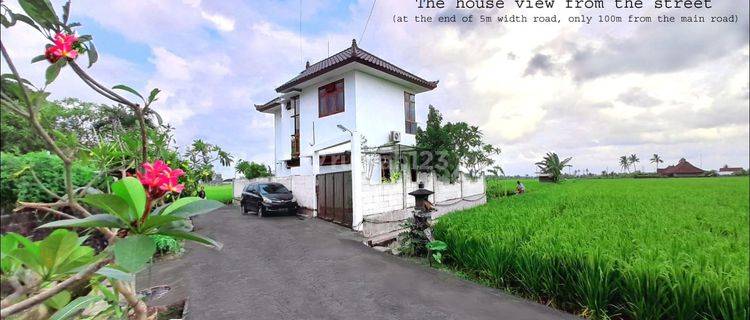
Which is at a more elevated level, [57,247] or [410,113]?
[410,113]

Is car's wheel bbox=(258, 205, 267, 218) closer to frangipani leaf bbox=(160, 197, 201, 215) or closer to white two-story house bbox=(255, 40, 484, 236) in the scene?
white two-story house bbox=(255, 40, 484, 236)

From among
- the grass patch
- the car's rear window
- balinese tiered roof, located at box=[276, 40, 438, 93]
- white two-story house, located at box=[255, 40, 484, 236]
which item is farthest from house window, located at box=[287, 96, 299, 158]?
the grass patch

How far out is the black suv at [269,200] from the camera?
12.1m

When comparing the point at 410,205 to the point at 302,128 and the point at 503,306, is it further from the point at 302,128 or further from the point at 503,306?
A: the point at 503,306

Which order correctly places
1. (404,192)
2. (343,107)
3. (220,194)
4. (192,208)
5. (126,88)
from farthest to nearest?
(220,194) < (343,107) < (404,192) < (126,88) < (192,208)

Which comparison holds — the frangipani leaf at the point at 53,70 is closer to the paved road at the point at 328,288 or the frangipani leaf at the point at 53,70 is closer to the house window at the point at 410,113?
the paved road at the point at 328,288

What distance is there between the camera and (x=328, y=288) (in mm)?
4641

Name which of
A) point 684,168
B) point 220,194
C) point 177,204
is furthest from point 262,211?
point 220,194

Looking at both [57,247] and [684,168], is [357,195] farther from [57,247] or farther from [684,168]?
[57,247]

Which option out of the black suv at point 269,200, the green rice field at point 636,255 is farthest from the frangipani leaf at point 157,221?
the black suv at point 269,200

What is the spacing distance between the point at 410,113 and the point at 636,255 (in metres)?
12.1

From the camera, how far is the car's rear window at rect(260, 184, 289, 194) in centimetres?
1280

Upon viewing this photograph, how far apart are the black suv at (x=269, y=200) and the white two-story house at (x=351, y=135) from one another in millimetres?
455

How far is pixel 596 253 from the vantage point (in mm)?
3586
